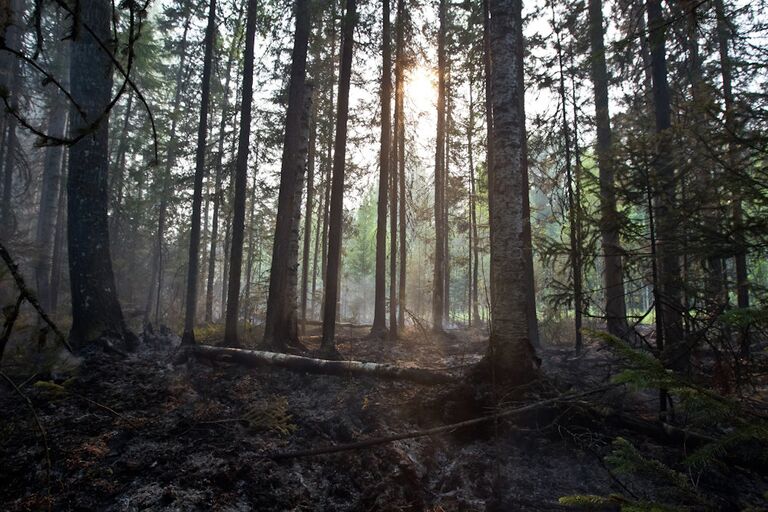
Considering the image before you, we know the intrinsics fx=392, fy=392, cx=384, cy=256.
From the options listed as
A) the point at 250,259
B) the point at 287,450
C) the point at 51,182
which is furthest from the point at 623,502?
the point at 250,259

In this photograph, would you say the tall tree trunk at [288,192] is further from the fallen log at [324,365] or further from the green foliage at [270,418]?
the green foliage at [270,418]

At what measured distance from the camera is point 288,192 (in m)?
10.0

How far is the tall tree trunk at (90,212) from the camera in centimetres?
706

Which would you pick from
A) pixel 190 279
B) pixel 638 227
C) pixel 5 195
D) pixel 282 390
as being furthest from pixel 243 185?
pixel 5 195

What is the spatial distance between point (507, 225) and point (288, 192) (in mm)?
6196

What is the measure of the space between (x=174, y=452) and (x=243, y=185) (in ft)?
25.9

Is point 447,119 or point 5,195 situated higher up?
point 447,119

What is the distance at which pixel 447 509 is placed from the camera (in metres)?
3.53

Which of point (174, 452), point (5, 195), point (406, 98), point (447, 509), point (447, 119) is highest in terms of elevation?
point (447, 119)

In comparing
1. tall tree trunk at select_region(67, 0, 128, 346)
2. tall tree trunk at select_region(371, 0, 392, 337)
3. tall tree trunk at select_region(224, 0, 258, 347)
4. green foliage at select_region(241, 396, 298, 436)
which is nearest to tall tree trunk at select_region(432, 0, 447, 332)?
tall tree trunk at select_region(371, 0, 392, 337)

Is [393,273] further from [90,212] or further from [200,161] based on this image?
[90,212]

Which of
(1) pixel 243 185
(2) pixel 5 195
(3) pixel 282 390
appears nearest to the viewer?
(3) pixel 282 390

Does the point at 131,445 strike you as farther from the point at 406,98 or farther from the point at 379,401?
the point at 406,98

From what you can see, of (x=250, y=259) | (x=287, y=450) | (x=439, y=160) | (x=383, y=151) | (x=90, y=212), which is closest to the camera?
(x=287, y=450)
